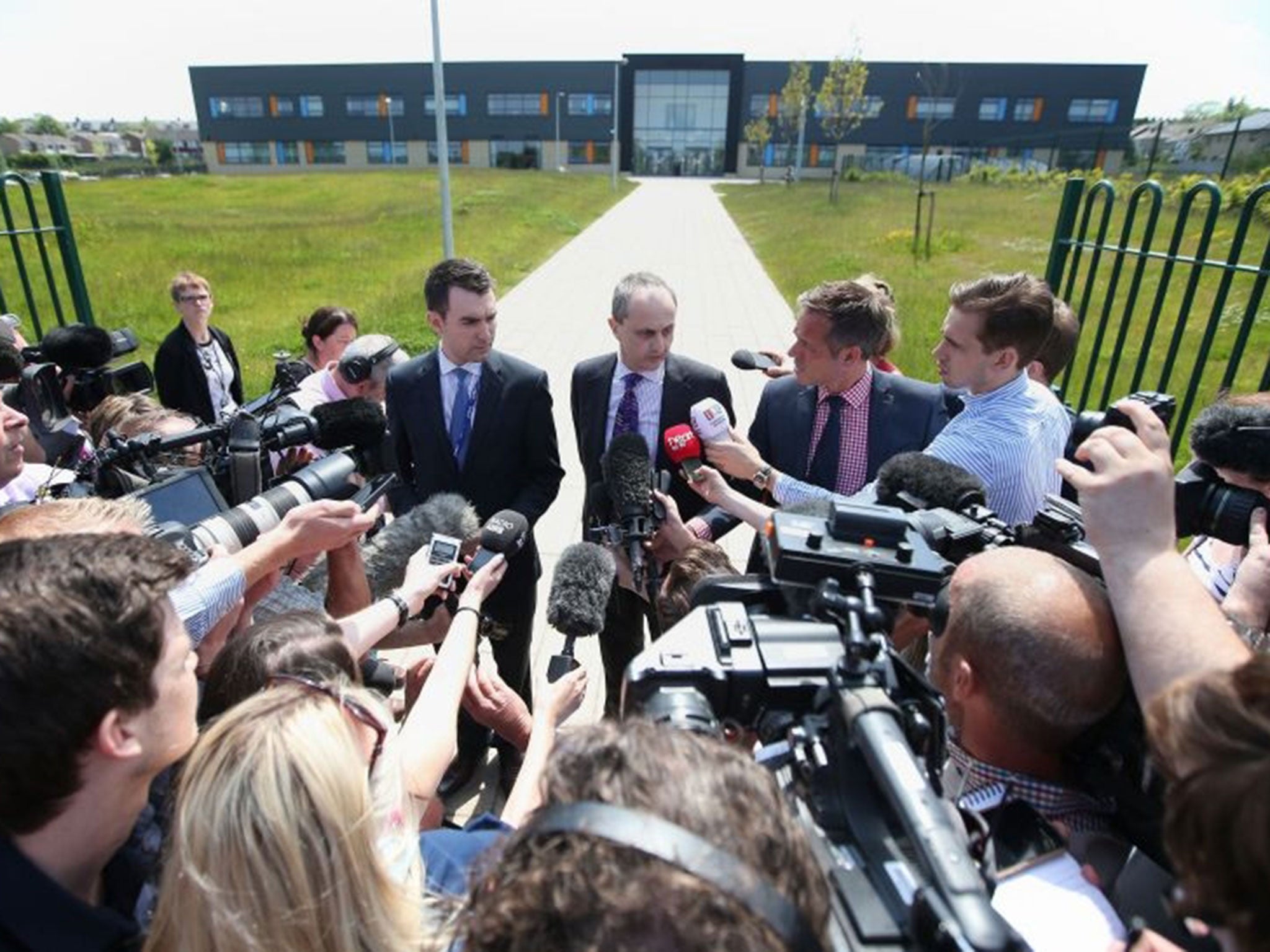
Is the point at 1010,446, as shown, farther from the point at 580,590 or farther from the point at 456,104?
the point at 456,104

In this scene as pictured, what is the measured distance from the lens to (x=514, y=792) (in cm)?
178

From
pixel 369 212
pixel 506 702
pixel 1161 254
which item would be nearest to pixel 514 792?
pixel 506 702

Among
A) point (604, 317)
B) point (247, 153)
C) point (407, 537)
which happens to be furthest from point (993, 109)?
point (407, 537)

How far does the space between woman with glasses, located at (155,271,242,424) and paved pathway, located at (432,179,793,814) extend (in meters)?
2.69

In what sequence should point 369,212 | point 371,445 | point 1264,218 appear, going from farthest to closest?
1. point 369,212
2. point 1264,218
3. point 371,445

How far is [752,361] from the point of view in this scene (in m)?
3.77

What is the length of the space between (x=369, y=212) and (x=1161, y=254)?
112ft

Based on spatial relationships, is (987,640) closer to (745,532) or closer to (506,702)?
(506,702)

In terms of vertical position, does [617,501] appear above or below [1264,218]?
below

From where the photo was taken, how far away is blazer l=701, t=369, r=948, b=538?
2961 millimetres

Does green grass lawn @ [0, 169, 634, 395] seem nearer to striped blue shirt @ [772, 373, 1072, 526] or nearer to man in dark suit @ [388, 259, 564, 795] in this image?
man in dark suit @ [388, 259, 564, 795]

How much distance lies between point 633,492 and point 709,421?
381 millimetres

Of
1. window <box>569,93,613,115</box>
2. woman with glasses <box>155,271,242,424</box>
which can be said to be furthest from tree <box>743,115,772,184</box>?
woman with glasses <box>155,271,242,424</box>

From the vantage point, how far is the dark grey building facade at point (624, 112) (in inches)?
2386
